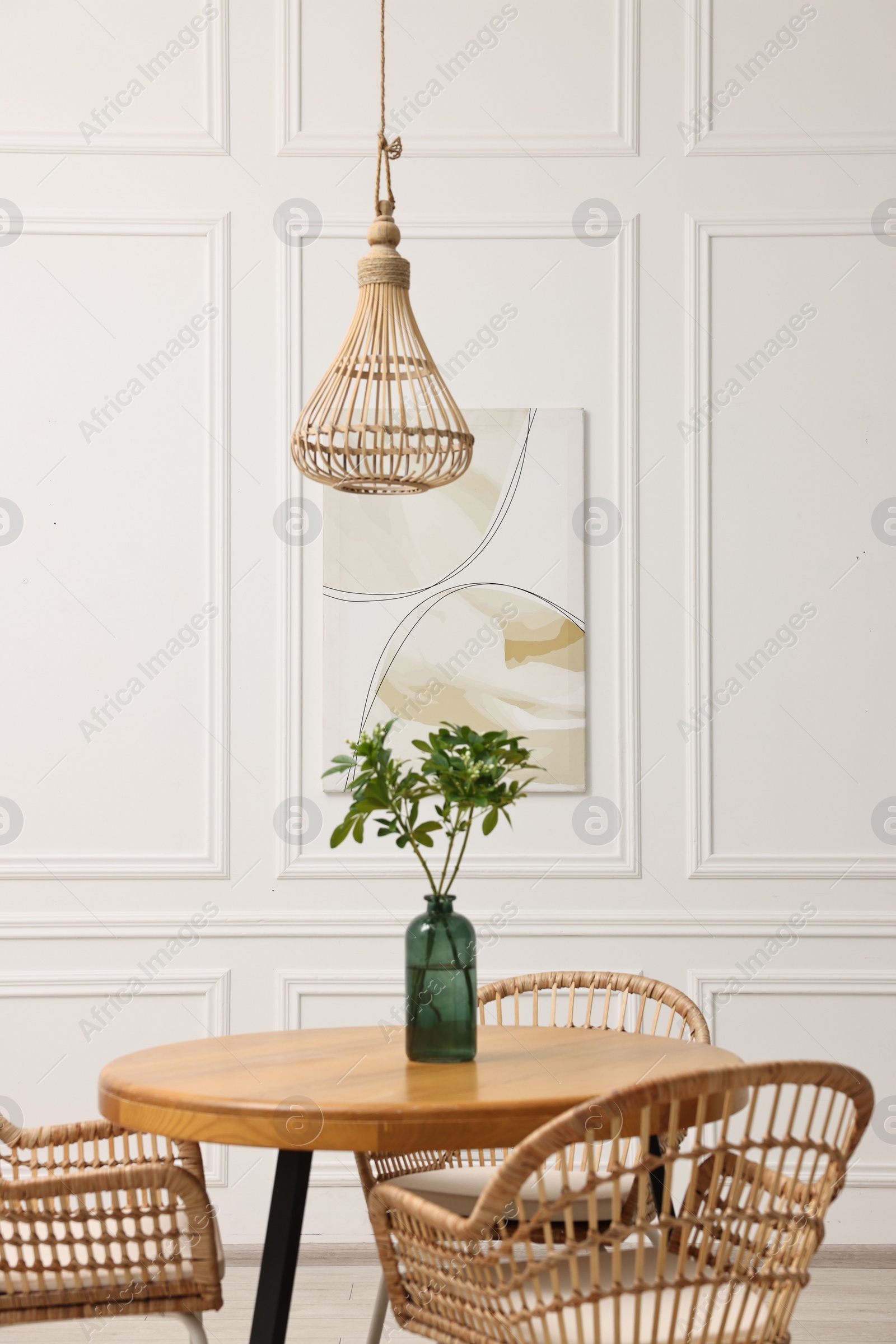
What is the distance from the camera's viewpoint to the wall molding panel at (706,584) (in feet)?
10.6

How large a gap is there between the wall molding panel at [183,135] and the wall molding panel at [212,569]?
191 millimetres

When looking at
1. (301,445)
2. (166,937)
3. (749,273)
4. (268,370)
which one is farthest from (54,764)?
(749,273)

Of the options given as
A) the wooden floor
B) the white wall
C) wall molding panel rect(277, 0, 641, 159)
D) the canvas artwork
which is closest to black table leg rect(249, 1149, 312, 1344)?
the wooden floor

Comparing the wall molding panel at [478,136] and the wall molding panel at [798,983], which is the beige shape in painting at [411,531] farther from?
the wall molding panel at [798,983]

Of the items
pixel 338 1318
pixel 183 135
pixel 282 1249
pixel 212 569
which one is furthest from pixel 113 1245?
pixel 183 135

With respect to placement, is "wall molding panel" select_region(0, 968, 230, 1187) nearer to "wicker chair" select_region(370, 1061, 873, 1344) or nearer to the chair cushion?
the chair cushion

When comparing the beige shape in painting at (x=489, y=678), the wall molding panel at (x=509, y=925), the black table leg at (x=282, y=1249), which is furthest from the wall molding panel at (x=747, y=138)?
the black table leg at (x=282, y=1249)

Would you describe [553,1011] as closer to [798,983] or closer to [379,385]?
[798,983]

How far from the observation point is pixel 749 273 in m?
3.32

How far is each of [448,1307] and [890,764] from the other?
2.15 metres

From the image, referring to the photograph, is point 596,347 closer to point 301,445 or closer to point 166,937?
point 301,445

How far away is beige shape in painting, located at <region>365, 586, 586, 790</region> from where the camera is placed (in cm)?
322

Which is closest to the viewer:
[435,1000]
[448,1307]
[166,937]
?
[448,1307]

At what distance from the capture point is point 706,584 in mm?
3275
